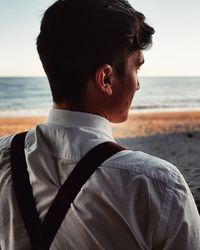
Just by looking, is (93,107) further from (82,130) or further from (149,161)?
(149,161)

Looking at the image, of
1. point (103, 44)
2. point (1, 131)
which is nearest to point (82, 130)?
point (103, 44)

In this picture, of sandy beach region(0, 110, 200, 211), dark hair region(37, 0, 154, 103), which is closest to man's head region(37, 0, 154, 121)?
dark hair region(37, 0, 154, 103)

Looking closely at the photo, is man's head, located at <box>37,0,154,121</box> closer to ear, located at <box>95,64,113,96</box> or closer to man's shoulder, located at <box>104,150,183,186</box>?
ear, located at <box>95,64,113,96</box>

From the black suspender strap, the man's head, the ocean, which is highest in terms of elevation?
the man's head

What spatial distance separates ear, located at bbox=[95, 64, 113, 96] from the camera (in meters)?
0.79

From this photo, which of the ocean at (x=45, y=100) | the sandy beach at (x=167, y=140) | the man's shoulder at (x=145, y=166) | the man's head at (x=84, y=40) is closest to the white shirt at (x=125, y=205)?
the man's shoulder at (x=145, y=166)

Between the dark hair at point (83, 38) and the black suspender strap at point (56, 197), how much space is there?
5.9 inches

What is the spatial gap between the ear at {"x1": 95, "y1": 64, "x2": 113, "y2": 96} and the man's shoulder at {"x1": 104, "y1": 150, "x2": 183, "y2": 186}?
0.15 m

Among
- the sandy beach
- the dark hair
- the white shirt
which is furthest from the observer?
the sandy beach

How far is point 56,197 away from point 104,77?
241mm

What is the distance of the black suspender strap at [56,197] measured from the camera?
73 centimetres

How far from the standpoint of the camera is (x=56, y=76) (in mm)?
854

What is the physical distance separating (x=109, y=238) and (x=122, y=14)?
414mm

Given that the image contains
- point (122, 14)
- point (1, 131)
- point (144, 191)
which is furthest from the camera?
point (1, 131)
